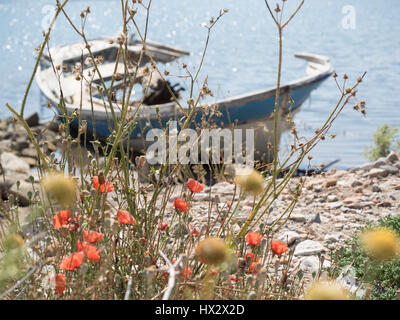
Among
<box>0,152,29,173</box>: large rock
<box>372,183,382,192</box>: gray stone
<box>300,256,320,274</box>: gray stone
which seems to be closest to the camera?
<box>300,256,320,274</box>: gray stone

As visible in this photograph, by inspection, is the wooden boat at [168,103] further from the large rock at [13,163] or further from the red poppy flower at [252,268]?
the red poppy flower at [252,268]

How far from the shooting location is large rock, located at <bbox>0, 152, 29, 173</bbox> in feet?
33.5

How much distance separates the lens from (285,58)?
2888cm

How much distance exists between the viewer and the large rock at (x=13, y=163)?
10203 millimetres

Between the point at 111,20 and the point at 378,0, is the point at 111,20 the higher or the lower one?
the lower one

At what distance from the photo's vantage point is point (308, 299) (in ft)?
4.25

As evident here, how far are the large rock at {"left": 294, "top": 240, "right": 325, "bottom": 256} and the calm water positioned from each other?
56.2 inches

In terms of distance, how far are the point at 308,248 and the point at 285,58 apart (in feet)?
87.8

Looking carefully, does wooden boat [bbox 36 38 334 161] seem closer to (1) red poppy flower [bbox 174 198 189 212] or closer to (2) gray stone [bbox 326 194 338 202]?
(2) gray stone [bbox 326 194 338 202]

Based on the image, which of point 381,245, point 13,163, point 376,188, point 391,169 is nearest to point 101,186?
point 381,245

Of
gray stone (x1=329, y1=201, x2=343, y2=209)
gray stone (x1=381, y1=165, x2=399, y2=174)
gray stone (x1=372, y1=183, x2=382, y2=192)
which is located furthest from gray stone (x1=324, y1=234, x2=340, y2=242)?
gray stone (x1=381, y1=165, x2=399, y2=174)
